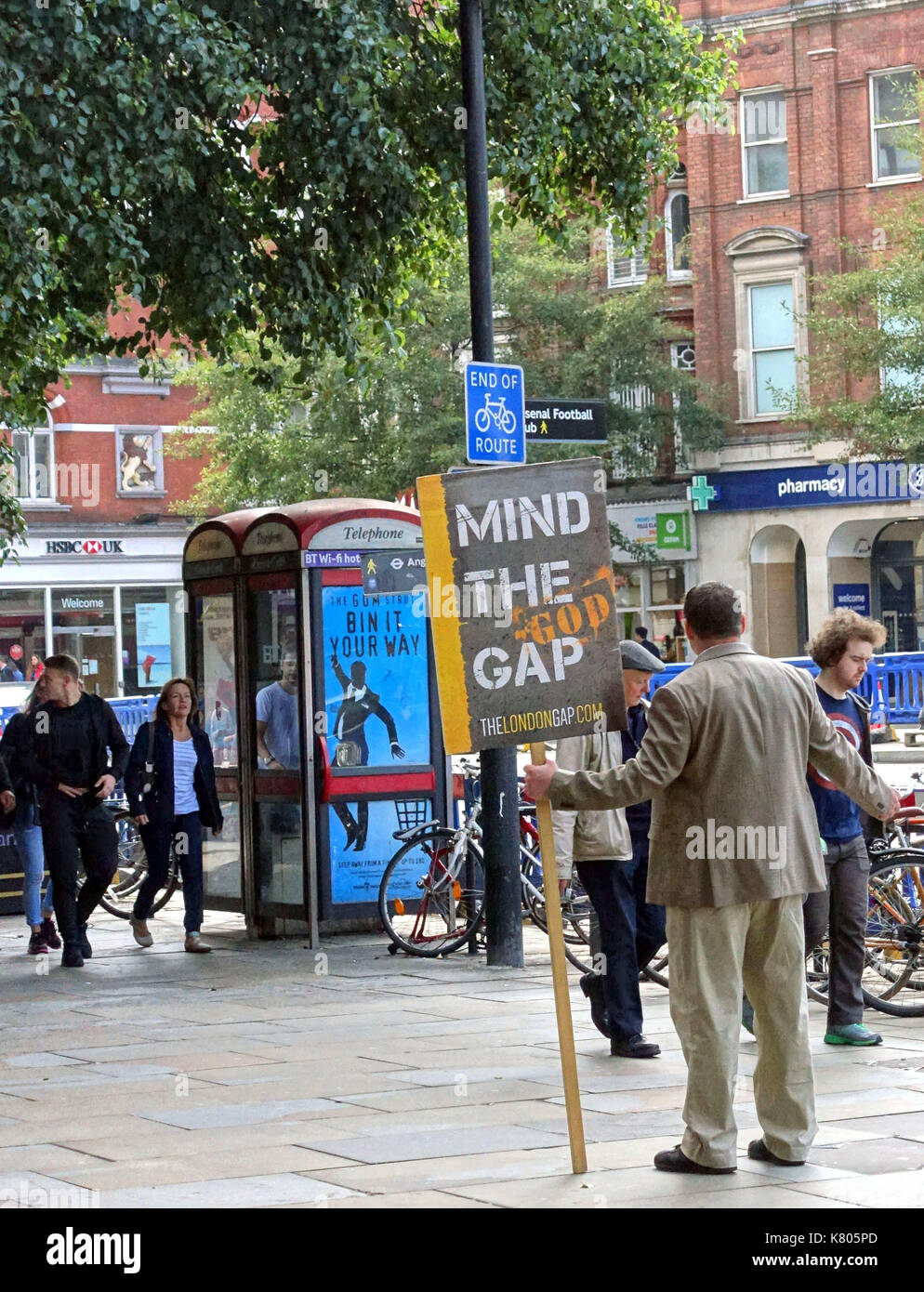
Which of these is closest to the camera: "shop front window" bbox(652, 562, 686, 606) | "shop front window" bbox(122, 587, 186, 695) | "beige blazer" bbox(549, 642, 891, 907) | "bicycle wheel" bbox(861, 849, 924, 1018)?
"beige blazer" bbox(549, 642, 891, 907)

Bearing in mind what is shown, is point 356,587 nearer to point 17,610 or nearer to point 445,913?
point 445,913

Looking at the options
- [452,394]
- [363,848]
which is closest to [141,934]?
[363,848]

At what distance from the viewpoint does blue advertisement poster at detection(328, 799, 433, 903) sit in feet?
41.9

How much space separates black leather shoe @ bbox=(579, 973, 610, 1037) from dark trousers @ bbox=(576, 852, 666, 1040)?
0.19 metres

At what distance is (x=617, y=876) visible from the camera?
29.1 feet

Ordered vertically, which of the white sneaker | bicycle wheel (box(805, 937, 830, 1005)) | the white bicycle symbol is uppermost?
the white bicycle symbol

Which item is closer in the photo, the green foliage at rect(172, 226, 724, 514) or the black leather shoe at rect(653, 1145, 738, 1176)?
the black leather shoe at rect(653, 1145, 738, 1176)

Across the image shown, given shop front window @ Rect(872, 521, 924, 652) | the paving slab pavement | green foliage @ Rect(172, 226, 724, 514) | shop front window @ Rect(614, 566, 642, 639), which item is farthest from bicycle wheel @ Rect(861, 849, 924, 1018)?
shop front window @ Rect(614, 566, 642, 639)

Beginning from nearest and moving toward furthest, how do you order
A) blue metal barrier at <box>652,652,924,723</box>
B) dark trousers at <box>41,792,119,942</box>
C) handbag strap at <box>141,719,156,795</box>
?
dark trousers at <box>41,792,119,942</box> < handbag strap at <box>141,719,156,795</box> < blue metal barrier at <box>652,652,924,723</box>

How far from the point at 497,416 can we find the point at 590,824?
142 inches

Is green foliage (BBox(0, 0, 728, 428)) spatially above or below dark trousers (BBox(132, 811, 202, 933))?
above

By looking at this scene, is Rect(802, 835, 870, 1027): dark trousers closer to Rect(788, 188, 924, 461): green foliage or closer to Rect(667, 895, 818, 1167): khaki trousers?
Rect(667, 895, 818, 1167): khaki trousers
